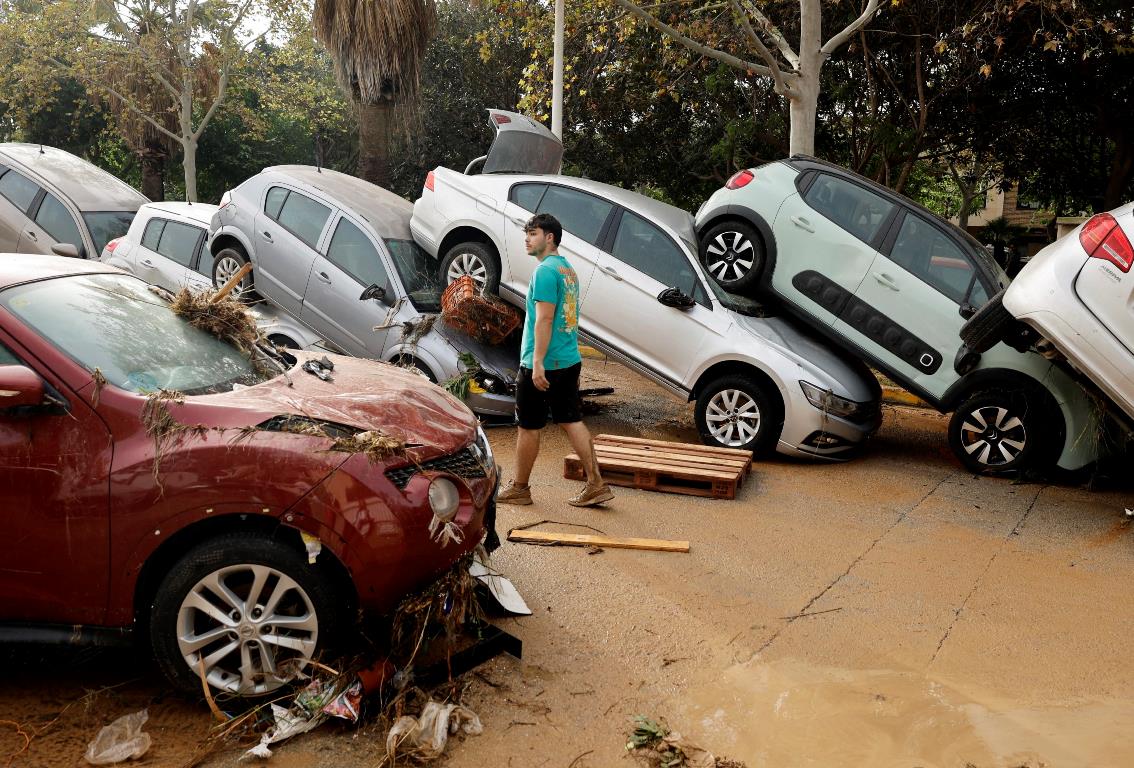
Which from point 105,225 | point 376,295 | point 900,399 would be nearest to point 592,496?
point 376,295

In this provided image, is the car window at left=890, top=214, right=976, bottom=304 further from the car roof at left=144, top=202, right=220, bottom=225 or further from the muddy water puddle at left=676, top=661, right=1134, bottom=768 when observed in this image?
the car roof at left=144, top=202, right=220, bottom=225

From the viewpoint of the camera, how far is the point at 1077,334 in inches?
248

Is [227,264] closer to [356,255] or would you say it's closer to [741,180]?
[356,255]

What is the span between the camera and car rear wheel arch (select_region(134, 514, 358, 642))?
3625 millimetres

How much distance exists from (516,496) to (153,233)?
19.5 feet

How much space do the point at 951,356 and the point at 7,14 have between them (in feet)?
72.2

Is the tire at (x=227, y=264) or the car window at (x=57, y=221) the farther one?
the car window at (x=57, y=221)

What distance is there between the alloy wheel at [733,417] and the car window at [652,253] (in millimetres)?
928

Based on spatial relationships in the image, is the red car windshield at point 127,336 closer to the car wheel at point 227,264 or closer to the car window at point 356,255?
the car window at point 356,255

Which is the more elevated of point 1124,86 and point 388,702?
point 1124,86

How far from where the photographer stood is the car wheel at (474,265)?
871cm

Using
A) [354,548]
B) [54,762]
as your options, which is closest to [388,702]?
[354,548]

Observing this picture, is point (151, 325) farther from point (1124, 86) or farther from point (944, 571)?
point (1124, 86)

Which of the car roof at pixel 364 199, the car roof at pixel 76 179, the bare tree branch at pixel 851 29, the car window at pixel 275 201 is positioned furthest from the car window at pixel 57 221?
the bare tree branch at pixel 851 29
